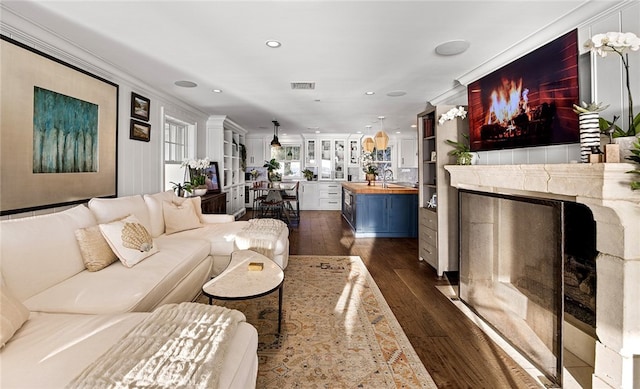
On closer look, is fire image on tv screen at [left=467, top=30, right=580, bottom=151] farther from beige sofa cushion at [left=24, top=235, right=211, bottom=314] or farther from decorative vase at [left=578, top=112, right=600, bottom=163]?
beige sofa cushion at [left=24, top=235, right=211, bottom=314]

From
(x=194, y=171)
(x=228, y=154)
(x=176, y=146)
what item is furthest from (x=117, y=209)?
(x=228, y=154)

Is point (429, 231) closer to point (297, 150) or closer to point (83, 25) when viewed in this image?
point (83, 25)

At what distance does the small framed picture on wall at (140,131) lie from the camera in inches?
149

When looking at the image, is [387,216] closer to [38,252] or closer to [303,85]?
[303,85]

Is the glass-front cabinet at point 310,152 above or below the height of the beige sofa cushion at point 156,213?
above

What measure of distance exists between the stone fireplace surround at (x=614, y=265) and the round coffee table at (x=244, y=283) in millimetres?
1896

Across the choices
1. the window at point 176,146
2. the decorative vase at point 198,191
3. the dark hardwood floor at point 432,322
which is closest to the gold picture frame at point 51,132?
the decorative vase at point 198,191

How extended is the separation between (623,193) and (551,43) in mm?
1460

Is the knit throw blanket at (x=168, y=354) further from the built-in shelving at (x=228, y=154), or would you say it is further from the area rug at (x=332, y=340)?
the built-in shelving at (x=228, y=154)

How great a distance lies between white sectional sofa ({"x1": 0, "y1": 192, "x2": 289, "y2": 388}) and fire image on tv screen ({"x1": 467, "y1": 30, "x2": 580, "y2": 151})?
2594 millimetres

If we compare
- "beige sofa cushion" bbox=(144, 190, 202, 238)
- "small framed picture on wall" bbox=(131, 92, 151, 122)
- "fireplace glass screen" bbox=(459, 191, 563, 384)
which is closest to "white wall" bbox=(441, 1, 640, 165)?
"fireplace glass screen" bbox=(459, 191, 563, 384)

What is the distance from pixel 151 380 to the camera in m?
0.98

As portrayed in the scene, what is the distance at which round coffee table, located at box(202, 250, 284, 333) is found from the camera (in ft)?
6.24

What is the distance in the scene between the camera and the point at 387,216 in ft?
18.2
